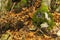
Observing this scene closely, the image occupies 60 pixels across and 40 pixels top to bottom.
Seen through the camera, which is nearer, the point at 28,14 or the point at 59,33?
the point at 59,33

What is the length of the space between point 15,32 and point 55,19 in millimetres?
750

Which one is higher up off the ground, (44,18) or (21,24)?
(44,18)

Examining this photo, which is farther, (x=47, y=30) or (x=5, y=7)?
(x=5, y=7)

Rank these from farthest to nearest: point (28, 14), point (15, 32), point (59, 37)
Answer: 1. point (28, 14)
2. point (15, 32)
3. point (59, 37)

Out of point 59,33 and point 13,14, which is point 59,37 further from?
point 13,14

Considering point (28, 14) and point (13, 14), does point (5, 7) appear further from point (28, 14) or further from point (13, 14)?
point (28, 14)

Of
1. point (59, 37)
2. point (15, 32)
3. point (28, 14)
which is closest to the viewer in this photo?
point (59, 37)

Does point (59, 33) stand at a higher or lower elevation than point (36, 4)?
lower

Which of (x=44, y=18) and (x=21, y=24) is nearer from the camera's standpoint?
(x=44, y=18)

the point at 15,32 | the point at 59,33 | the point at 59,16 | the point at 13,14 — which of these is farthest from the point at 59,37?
the point at 13,14

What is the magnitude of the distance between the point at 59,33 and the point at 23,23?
70 cm

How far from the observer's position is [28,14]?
4.00m

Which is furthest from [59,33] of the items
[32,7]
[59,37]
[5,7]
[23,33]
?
[5,7]

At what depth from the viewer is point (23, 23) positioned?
3.80 m
